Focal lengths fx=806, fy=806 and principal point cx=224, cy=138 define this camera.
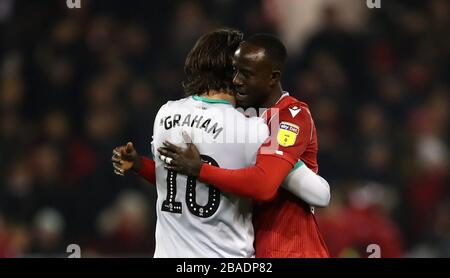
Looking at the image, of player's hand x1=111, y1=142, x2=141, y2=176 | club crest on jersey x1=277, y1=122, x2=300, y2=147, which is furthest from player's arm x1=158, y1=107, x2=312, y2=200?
player's hand x1=111, y1=142, x2=141, y2=176

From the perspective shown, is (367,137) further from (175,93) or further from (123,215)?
(123,215)

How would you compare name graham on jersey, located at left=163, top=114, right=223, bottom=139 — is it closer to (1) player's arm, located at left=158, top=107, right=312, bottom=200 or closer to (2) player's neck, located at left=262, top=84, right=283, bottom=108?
(1) player's arm, located at left=158, top=107, right=312, bottom=200

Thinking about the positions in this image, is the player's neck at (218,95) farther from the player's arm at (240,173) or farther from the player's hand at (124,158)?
the player's hand at (124,158)

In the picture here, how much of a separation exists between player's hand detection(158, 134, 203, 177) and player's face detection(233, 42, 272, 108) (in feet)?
0.78

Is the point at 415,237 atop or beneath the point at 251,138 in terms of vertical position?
beneath

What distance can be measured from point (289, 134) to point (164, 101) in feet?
10.4

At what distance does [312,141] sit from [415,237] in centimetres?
292

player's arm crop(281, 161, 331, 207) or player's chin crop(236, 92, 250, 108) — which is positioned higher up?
player's chin crop(236, 92, 250, 108)

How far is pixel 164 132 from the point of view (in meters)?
2.47

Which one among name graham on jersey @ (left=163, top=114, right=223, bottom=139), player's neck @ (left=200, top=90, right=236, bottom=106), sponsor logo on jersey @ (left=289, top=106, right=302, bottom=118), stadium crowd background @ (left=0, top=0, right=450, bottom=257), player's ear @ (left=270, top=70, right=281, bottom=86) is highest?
player's ear @ (left=270, top=70, right=281, bottom=86)

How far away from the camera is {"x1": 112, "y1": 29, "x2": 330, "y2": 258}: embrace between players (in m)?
2.39

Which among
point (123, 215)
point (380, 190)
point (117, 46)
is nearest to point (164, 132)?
point (123, 215)

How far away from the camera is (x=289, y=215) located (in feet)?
8.30

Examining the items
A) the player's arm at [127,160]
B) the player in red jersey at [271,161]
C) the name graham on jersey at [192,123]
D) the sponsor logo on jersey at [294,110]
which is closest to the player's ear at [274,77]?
the player in red jersey at [271,161]
